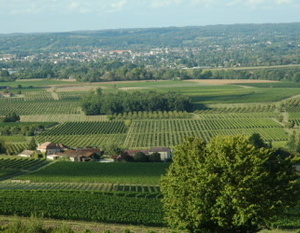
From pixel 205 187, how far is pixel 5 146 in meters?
38.7

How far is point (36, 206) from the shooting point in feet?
105

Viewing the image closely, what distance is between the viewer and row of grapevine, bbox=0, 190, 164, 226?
30328 millimetres

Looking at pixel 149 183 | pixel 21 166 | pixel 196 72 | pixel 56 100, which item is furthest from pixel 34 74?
pixel 149 183

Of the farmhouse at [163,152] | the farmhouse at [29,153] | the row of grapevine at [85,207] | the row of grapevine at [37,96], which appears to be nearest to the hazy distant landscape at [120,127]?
the row of grapevine at [85,207]

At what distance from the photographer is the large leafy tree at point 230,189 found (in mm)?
22047

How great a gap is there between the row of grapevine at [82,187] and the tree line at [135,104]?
42.8 meters

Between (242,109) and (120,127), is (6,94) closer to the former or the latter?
(120,127)

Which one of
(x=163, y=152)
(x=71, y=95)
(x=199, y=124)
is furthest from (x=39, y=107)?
(x=163, y=152)

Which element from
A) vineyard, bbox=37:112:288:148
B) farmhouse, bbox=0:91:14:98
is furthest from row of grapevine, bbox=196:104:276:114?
farmhouse, bbox=0:91:14:98

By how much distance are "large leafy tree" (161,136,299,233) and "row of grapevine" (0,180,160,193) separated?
14.7 metres

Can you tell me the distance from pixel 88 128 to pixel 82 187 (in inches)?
1255

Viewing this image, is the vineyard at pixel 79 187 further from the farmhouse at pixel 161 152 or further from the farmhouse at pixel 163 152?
the farmhouse at pixel 163 152

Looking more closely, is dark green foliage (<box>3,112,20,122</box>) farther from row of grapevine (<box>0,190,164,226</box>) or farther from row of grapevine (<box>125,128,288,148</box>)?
row of grapevine (<box>0,190,164,226</box>)

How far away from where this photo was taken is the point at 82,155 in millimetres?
53719
